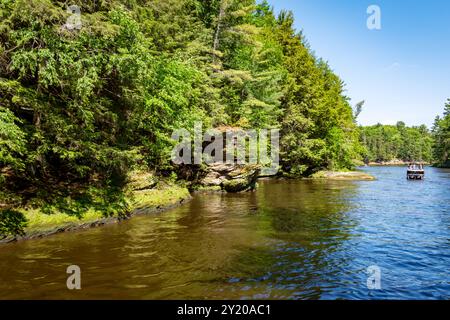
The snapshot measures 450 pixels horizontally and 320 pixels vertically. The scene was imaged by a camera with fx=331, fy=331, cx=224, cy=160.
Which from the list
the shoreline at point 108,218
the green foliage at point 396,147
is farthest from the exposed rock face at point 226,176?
the green foliage at point 396,147

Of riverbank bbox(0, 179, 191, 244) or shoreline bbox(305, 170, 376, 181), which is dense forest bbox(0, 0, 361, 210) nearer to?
riverbank bbox(0, 179, 191, 244)

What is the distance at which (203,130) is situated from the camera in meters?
24.8

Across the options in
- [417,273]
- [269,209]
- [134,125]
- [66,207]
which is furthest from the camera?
[269,209]

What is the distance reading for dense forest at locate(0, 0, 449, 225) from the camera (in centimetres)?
1175

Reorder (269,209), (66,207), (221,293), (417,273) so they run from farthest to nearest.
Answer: (269,209) < (66,207) < (417,273) < (221,293)

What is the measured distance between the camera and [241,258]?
10.3 m

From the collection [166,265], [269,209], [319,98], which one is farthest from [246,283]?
[319,98]

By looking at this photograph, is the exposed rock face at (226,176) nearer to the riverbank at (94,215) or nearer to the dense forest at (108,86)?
the dense forest at (108,86)

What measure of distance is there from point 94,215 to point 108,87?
6.01 m

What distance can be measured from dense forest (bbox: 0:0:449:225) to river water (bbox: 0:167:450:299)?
3.29 metres

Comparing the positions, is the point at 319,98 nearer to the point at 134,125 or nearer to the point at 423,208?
the point at 423,208

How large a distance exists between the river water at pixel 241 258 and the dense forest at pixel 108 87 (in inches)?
129

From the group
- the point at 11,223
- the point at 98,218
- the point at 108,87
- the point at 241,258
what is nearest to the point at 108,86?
the point at 108,87

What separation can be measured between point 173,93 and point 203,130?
5.07m
